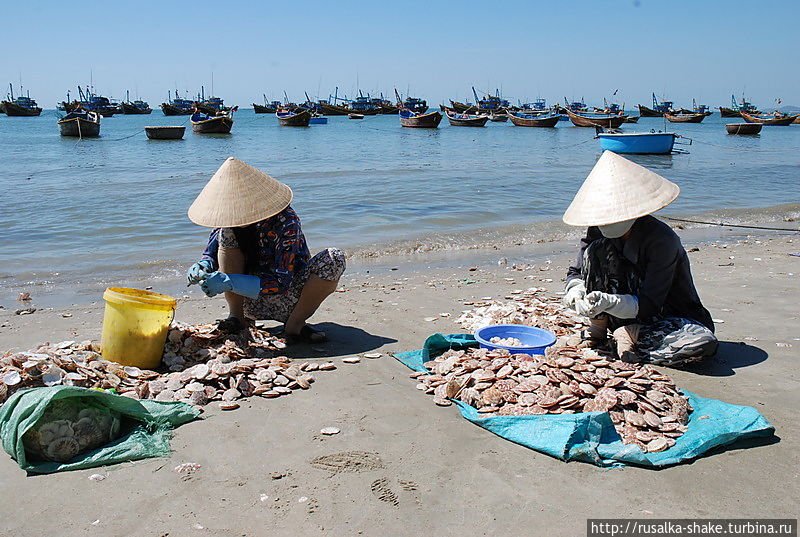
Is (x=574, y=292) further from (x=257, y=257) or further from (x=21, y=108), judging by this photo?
(x=21, y=108)

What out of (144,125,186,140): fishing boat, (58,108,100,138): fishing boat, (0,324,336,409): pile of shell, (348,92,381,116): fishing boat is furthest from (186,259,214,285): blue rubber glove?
(348,92,381,116): fishing boat

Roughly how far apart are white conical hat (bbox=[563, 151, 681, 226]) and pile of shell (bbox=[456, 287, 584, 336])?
1.09 meters

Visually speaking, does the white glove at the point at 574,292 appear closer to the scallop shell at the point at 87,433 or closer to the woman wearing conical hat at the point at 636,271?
the woman wearing conical hat at the point at 636,271

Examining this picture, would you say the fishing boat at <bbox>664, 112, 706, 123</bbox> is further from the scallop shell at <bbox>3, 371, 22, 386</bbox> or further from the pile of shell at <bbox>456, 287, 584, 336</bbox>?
the scallop shell at <bbox>3, 371, 22, 386</bbox>

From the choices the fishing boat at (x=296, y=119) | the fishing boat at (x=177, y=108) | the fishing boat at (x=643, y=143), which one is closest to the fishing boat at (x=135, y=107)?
the fishing boat at (x=177, y=108)

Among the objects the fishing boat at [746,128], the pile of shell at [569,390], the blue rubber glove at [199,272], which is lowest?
the pile of shell at [569,390]

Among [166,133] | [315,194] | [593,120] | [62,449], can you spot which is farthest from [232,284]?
[593,120]

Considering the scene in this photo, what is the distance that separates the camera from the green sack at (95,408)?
2.60m

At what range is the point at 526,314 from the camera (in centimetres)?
488

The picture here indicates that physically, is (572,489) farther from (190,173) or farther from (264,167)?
(264,167)

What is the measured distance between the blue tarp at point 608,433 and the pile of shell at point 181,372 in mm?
1185

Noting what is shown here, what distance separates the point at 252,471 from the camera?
2656 mm

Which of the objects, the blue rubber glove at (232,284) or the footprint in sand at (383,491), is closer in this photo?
the footprint in sand at (383,491)

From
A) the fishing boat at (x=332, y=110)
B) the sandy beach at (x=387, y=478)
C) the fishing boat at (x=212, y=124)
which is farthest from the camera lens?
the fishing boat at (x=332, y=110)
